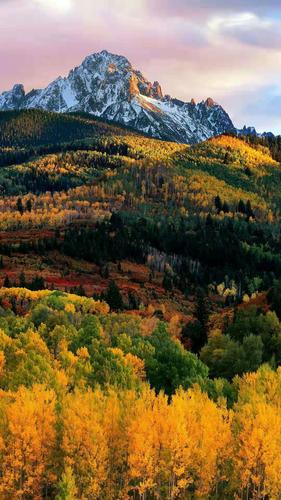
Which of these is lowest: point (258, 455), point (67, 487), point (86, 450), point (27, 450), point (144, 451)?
point (27, 450)

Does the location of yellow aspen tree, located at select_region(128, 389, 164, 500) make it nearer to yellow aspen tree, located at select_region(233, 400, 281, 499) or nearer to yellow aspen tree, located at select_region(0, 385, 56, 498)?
yellow aspen tree, located at select_region(0, 385, 56, 498)

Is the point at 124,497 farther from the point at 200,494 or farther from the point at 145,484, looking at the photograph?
the point at 200,494

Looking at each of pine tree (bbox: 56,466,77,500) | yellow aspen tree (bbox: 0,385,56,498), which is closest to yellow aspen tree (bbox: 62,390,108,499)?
yellow aspen tree (bbox: 0,385,56,498)

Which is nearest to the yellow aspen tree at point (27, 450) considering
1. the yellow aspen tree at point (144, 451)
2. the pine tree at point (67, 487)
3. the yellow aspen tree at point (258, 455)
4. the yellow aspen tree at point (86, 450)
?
the yellow aspen tree at point (86, 450)

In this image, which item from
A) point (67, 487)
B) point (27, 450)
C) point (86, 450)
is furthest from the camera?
point (86, 450)

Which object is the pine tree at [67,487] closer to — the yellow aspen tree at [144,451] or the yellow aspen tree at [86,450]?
the yellow aspen tree at [86,450]

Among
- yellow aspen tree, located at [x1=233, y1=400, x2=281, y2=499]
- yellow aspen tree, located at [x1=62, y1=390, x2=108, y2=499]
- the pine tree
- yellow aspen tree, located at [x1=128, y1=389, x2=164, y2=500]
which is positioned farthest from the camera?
yellow aspen tree, located at [x1=233, y1=400, x2=281, y2=499]

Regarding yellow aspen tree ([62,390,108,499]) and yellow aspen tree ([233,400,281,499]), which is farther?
yellow aspen tree ([233,400,281,499])

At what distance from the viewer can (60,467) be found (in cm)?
5988

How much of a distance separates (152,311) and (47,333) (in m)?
68.9

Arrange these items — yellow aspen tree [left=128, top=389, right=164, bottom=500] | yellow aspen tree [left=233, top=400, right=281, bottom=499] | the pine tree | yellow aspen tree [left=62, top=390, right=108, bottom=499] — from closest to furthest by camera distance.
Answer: the pine tree < yellow aspen tree [left=128, top=389, right=164, bottom=500] < yellow aspen tree [left=62, top=390, right=108, bottom=499] < yellow aspen tree [left=233, top=400, right=281, bottom=499]

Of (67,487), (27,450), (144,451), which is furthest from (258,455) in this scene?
(27,450)

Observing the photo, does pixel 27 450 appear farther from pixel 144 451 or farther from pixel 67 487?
pixel 144 451

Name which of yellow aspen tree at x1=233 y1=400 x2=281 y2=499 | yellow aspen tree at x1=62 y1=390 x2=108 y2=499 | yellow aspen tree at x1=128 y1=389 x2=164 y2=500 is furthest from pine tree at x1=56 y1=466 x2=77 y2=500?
yellow aspen tree at x1=233 y1=400 x2=281 y2=499
